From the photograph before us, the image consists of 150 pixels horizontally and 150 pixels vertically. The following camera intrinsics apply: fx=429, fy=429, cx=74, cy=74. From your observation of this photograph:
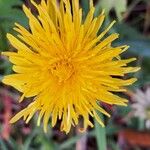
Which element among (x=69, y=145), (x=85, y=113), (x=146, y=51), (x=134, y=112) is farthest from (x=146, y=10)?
(x=85, y=113)

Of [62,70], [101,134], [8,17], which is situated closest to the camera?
[62,70]

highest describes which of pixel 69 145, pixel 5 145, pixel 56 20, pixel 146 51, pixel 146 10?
pixel 56 20

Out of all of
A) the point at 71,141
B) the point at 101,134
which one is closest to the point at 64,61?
the point at 101,134

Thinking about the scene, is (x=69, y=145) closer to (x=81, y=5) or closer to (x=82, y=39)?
(x=81, y=5)

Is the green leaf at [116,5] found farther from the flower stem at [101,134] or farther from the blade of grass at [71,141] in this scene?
the blade of grass at [71,141]

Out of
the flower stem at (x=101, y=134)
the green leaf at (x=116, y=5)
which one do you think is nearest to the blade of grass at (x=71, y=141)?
the flower stem at (x=101, y=134)

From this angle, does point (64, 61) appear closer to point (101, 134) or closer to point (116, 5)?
point (116, 5)

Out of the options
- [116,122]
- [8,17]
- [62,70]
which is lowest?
[116,122]
